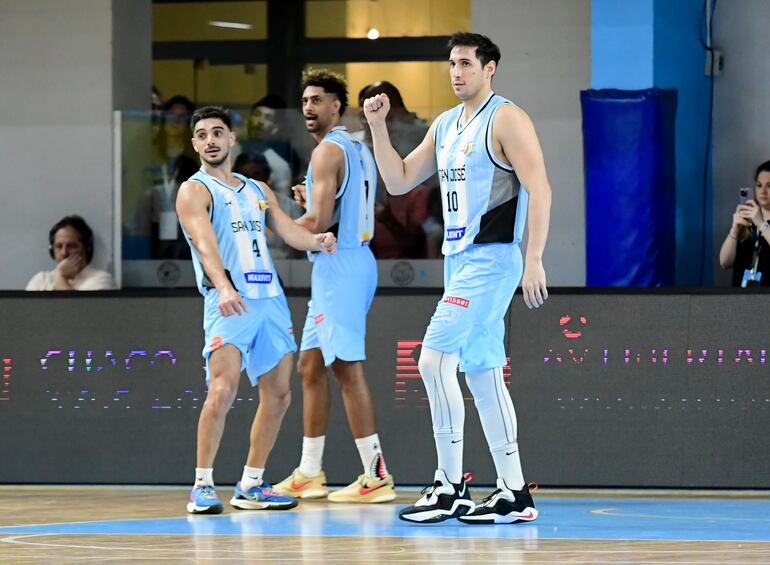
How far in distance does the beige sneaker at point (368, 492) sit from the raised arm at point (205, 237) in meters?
1.25

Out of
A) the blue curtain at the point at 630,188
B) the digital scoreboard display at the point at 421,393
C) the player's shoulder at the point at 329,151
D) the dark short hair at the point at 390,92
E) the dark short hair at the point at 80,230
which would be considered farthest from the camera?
the dark short hair at the point at 80,230

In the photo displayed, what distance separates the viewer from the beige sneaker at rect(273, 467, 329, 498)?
7727 millimetres

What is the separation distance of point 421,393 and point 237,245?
1.74 m

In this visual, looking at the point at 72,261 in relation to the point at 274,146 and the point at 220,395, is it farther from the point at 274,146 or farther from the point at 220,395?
the point at 220,395

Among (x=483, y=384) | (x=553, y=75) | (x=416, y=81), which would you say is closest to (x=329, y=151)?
(x=483, y=384)

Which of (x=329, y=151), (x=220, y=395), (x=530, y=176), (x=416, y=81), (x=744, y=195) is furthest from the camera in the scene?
(x=416, y=81)

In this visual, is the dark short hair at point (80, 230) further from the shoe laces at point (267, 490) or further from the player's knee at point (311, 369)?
the shoe laces at point (267, 490)

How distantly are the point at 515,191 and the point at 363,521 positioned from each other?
1.62m

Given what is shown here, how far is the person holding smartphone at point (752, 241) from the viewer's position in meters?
8.76

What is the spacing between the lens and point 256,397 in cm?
848

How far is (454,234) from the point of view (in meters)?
6.50

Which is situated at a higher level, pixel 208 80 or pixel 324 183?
pixel 208 80

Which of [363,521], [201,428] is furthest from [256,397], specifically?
[363,521]

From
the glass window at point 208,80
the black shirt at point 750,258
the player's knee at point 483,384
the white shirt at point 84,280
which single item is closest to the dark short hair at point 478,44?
the player's knee at point 483,384
